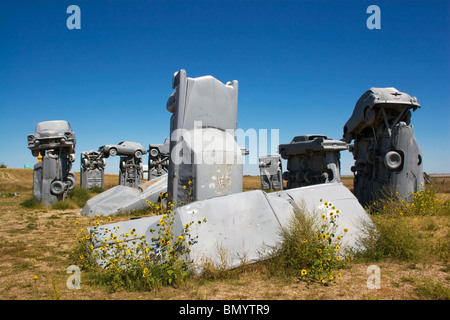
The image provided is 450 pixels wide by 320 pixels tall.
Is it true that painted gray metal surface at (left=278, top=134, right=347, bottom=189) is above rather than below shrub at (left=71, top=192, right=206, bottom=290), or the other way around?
above

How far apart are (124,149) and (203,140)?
496 inches

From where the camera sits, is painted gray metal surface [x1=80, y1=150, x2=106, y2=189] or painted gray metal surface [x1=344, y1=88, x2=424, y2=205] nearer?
painted gray metal surface [x1=344, y1=88, x2=424, y2=205]

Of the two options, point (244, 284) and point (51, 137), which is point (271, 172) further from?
point (244, 284)

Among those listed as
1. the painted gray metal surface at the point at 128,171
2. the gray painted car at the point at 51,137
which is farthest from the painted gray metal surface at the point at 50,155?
the painted gray metal surface at the point at 128,171

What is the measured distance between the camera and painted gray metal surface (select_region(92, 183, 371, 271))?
3732 millimetres

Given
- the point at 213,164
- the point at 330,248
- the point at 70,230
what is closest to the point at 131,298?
the point at 330,248

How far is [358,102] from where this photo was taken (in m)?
9.58

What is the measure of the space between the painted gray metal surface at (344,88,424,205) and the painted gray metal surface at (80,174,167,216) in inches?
249

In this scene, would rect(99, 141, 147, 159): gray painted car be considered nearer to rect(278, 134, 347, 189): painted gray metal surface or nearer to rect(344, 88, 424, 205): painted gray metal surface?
rect(278, 134, 347, 189): painted gray metal surface

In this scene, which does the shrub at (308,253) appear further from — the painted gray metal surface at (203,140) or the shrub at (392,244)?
the painted gray metal surface at (203,140)

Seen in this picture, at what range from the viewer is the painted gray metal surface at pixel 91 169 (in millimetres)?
19375

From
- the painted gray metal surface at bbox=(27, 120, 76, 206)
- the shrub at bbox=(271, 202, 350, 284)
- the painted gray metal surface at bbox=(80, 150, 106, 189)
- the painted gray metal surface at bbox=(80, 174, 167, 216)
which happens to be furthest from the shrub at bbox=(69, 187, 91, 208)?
the shrub at bbox=(271, 202, 350, 284)

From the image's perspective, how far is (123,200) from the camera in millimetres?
9352
